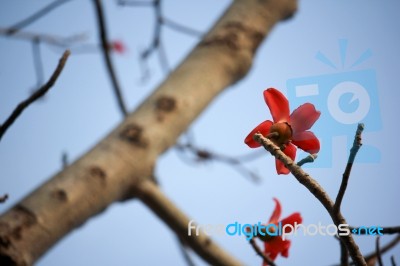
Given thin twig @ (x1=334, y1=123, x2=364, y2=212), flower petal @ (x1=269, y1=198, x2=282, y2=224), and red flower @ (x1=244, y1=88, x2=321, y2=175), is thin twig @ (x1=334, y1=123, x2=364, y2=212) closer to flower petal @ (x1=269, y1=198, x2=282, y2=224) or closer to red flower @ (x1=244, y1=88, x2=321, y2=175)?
red flower @ (x1=244, y1=88, x2=321, y2=175)

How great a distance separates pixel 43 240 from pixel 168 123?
0.22 m

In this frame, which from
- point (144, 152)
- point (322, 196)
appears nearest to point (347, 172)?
point (322, 196)

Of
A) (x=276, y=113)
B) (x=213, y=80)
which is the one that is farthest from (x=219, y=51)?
(x=276, y=113)

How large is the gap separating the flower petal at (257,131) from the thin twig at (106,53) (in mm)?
375

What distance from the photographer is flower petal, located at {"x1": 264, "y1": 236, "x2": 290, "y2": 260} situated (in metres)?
0.72

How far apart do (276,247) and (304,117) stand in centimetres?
32

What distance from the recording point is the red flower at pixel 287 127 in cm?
51

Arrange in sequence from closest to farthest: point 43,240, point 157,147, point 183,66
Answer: point 43,240, point 157,147, point 183,66

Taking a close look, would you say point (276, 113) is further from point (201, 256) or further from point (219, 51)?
point (201, 256)

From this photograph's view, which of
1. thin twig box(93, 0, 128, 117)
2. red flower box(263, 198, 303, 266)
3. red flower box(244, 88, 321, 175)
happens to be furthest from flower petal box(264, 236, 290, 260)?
thin twig box(93, 0, 128, 117)

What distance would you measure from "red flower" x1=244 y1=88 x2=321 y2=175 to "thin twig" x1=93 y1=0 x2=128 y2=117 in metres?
0.38

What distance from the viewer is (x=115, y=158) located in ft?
1.59

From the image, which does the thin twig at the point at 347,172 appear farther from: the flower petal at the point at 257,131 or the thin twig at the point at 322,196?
the flower petal at the point at 257,131

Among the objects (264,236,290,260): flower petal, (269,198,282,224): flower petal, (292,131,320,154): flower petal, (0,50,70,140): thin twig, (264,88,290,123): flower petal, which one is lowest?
(264,236,290,260): flower petal
